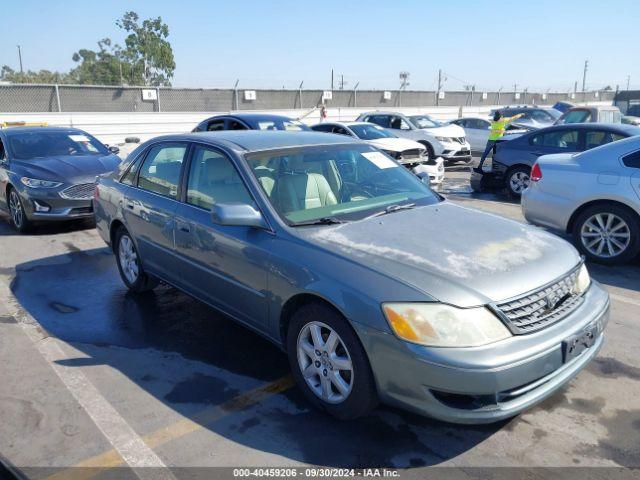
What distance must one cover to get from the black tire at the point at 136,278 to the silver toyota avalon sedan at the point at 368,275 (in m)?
0.49

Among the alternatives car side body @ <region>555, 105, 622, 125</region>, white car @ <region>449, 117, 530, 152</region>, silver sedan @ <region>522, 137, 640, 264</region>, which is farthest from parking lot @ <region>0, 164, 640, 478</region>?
white car @ <region>449, 117, 530, 152</region>

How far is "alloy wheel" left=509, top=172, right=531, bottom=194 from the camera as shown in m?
9.83

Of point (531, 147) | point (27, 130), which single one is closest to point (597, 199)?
point (531, 147)

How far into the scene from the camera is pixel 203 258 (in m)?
3.94

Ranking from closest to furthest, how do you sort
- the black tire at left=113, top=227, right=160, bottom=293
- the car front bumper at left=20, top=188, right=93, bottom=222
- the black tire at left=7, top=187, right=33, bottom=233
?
Answer: the black tire at left=113, top=227, right=160, bottom=293 < the car front bumper at left=20, top=188, right=93, bottom=222 < the black tire at left=7, top=187, right=33, bottom=233

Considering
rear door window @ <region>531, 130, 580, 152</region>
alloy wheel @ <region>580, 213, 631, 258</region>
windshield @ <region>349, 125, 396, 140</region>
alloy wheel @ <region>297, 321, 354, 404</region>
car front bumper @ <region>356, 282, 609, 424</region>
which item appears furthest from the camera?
windshield @ <region>349, 125, 396, 140</region>

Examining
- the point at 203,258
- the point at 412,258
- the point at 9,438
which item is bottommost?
the point at 9,438

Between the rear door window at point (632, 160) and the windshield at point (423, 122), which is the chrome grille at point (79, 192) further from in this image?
the windshield at point (423, 122)

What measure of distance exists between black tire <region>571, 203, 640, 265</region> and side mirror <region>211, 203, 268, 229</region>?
13.9ft

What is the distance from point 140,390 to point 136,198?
2.01 m

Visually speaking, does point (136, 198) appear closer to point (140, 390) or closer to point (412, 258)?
point (140, 390)

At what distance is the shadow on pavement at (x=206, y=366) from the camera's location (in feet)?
9.37

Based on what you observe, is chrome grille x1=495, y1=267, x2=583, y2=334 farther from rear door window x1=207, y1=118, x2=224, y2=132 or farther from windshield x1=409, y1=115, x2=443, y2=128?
windshield x1=409, y1=115, x2=443, y2=128

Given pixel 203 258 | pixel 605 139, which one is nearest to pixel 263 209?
pixel 203 258
